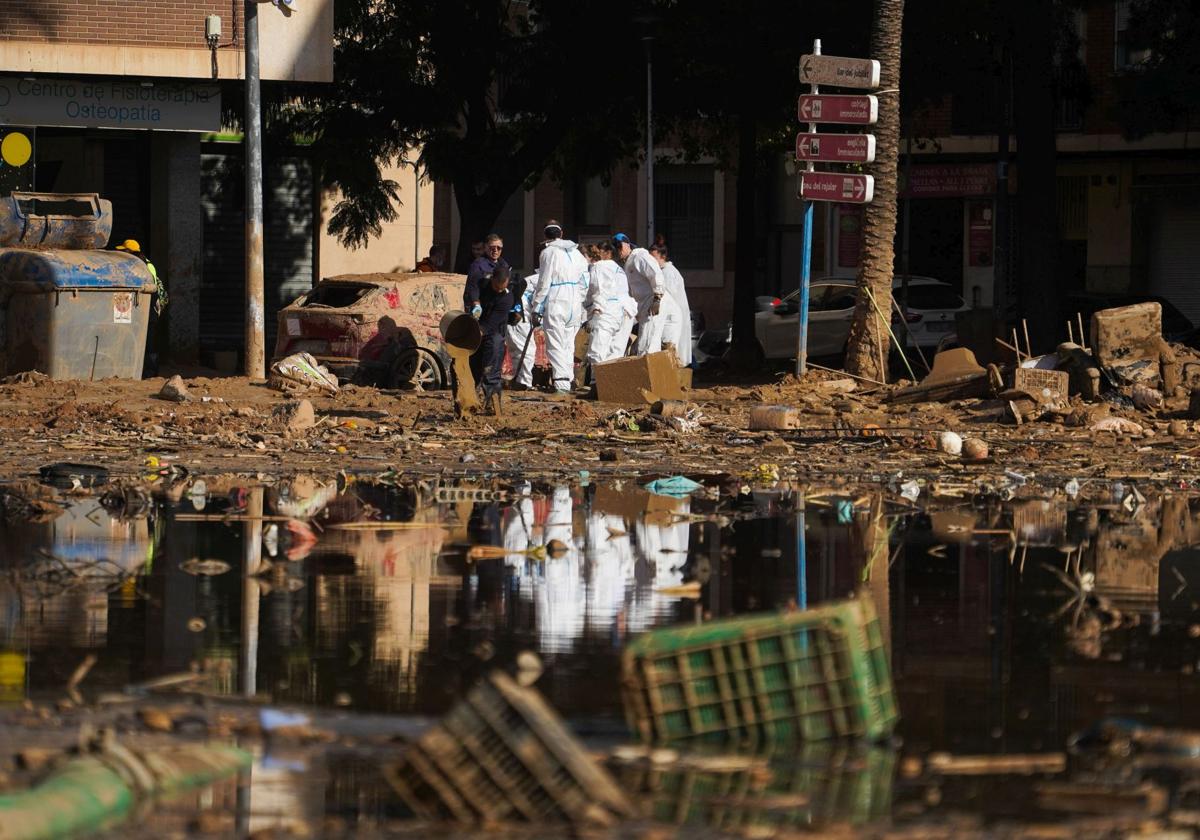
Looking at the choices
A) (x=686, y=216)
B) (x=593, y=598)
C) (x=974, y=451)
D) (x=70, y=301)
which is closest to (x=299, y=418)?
(x=70, y=301)

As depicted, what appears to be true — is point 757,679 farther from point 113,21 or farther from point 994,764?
point 113,21

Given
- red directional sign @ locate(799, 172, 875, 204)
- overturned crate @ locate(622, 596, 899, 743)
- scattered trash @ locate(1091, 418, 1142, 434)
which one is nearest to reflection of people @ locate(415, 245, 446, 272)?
red directional sign @ locate(799, 172, 875, 204)

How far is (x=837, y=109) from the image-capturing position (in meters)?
20.4

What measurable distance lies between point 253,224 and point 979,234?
25504mm

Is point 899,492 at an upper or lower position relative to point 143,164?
lower

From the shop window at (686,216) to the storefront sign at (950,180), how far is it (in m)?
4.70

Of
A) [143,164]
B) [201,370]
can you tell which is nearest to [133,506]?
[201,370]

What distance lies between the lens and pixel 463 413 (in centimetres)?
1878

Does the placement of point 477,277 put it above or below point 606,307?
above

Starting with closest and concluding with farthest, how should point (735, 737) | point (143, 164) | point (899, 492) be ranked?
point (735, 737) → point (899, 492) → point (143, 164)

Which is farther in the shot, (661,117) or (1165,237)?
(1165,237)

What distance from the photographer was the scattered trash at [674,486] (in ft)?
44.7

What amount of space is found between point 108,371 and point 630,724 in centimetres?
1757

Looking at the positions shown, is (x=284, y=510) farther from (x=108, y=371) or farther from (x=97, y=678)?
(x=108, y=371)
